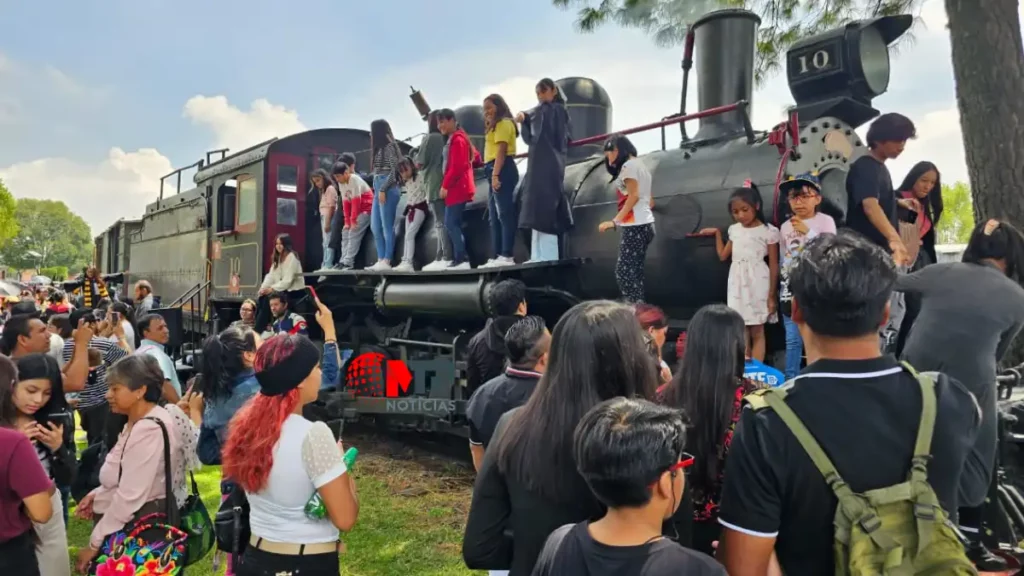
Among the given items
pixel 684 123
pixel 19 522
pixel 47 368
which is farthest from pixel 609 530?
pixel 684 123

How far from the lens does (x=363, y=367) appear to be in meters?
6.86

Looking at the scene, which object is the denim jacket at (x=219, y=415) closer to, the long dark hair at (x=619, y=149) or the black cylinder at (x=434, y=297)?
the black cylinder at (x=434, y=297)

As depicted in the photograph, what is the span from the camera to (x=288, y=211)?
27.7 feet

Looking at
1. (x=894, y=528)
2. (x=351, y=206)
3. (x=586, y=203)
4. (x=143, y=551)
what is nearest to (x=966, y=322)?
(x=894, y=528)

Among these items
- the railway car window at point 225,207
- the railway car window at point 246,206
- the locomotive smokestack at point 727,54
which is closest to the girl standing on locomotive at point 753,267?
the locomotive smokestack at point 727,54

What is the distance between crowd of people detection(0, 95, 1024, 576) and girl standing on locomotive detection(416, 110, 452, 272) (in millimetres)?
1841

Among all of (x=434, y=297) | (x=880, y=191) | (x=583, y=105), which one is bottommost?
(x=434, y=297)

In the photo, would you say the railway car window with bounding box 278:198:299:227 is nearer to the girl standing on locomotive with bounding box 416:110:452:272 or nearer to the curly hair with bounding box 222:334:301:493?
the girl standing on locomotive with bounding box 416:110:452:272

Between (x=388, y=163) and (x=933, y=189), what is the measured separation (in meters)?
4.65

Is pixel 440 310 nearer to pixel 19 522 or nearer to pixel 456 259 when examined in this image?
pixel 456 259

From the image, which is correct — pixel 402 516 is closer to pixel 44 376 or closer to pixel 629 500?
pixel 44 376

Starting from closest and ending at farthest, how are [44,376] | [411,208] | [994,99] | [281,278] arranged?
1. [44,376]
2. [994,99]
3. [411,208]
4. [281,278]

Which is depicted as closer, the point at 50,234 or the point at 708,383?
the point at 708,383

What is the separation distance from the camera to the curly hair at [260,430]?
2.28 meters
